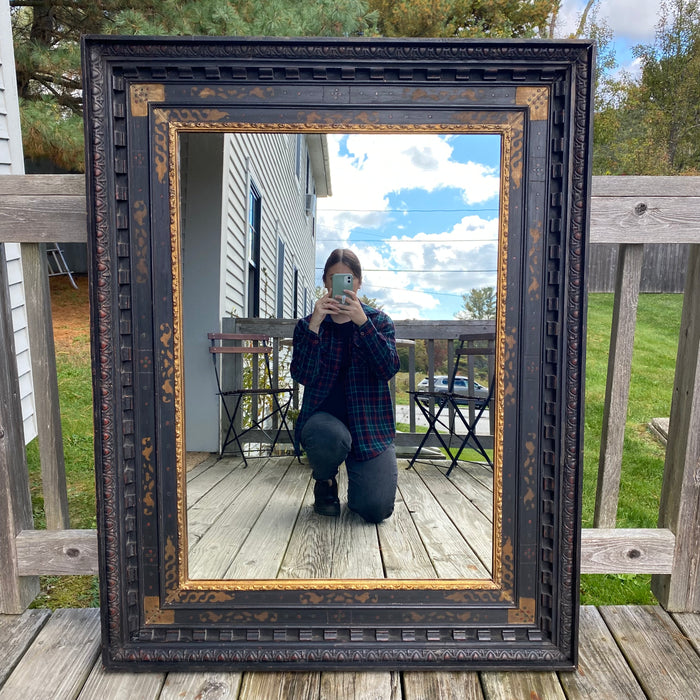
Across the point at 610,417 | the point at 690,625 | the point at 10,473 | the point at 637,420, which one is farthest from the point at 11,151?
the point at 637,420

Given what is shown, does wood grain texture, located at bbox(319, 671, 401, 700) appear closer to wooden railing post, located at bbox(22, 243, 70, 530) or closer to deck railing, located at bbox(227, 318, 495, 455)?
deck railing, located at bbox(227, 318, 495, 455)

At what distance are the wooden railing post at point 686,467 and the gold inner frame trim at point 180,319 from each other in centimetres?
72

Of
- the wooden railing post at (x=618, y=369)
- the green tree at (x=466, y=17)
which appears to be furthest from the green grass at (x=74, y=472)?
the green tree at (x=466, y=17)

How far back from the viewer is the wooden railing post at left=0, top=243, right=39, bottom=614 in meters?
1.77

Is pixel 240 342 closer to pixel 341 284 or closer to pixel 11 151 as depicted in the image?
pixel 341 284

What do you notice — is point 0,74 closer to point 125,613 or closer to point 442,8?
point 125,613

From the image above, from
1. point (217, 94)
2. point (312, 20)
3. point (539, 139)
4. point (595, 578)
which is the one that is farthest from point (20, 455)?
point (312, 20)

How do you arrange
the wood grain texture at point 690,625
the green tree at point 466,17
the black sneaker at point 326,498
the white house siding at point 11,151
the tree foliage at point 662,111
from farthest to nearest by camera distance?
the tree foliage at point 662,111 → the green tree at point 466,17 → the white house siding at point 11,151 → the wood grain texture at point 690,625 → the black sneaker at point 326,498

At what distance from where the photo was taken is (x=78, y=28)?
5.29 metres

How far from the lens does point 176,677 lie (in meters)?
1.56

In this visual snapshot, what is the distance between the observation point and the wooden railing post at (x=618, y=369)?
69.0 inches

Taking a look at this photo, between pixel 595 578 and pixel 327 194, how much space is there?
2.00 meters

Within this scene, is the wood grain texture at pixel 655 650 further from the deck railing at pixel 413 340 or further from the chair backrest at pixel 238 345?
the chair backrest at pixel 238 345

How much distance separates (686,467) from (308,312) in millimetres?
1414
